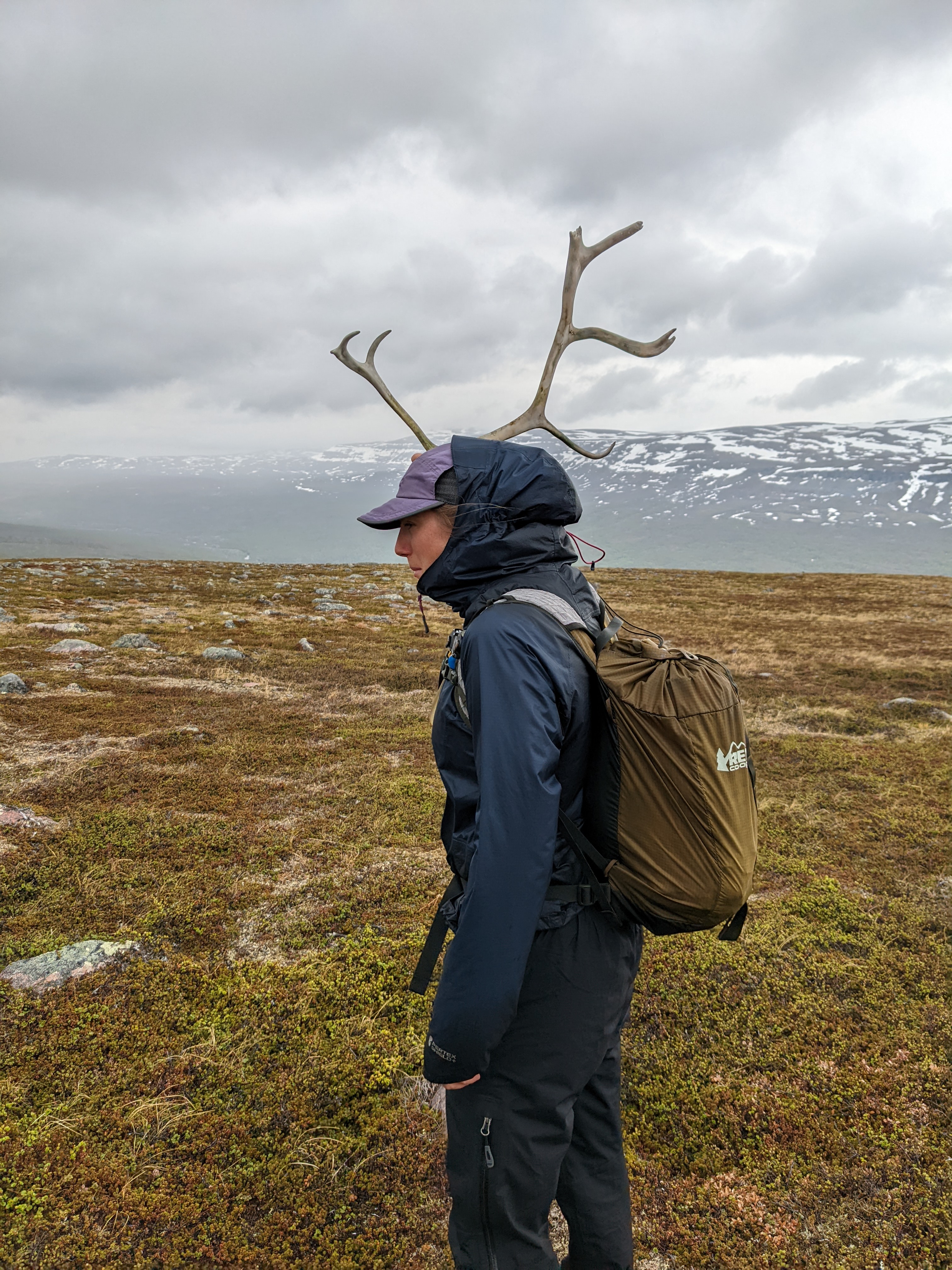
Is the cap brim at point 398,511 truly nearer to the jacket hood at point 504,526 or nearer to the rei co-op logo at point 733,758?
the jacket hood at point 504,526

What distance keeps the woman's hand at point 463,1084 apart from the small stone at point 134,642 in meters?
18.9

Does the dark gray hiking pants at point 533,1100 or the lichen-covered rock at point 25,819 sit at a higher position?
the dark gray hiking pants at point 533,1100

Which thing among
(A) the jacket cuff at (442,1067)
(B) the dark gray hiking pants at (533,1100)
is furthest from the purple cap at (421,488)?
(A) the jacket cuff at (442,1067)

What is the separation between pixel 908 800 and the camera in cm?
1020

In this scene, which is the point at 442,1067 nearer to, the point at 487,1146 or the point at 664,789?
the point at 487,1146

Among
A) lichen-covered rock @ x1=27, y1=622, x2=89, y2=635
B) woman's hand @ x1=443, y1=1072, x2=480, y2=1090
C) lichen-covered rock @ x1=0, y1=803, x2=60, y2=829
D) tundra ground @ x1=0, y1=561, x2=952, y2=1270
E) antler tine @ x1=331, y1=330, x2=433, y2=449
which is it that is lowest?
tundra ground @ x1=0, y1=561, x2=952, y2=1270

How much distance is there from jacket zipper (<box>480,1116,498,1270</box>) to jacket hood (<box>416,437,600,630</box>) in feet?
6.97

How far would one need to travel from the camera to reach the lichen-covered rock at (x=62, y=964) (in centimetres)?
539

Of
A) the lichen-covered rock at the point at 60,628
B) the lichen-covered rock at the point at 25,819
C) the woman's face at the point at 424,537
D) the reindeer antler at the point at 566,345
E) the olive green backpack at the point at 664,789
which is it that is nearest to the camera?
the olive green backpack at the point at 664,789

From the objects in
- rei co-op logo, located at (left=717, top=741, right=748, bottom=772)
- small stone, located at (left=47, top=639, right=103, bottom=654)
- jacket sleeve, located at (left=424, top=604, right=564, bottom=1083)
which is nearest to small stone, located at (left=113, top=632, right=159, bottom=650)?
small stone, located at (left=47, top=639, right=103, bottom=654)

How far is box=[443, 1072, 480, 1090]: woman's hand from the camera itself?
243 centimetres

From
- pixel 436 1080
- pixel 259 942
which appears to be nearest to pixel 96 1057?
pixel 259 942

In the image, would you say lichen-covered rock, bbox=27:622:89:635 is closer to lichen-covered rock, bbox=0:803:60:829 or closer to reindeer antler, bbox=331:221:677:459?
lichen-covered rock, bbox=0:803:60:829

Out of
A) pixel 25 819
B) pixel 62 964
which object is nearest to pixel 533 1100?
pixel 62 964
